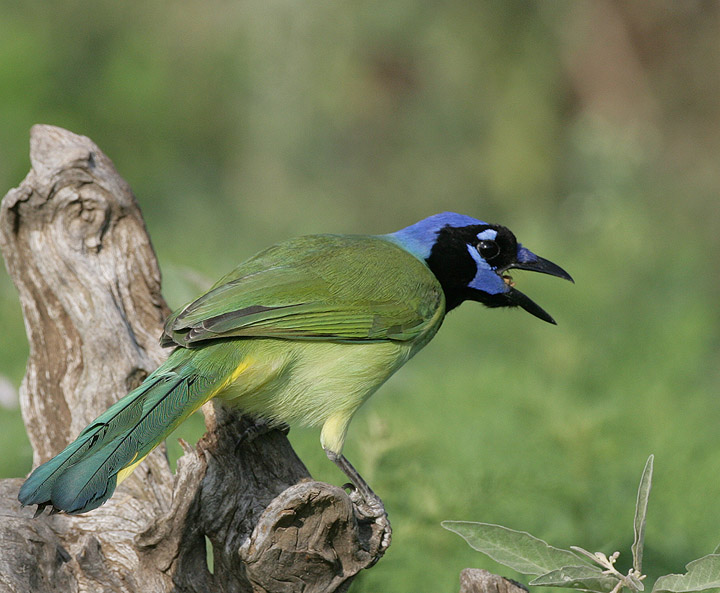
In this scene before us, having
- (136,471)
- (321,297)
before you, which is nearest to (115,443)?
(136,471)

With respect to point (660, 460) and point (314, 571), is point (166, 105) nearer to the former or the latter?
point (660, 460)

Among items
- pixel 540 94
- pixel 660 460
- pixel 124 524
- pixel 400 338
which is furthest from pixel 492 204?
pixel 124 524

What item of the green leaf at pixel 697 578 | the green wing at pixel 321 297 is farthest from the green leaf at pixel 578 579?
the green wing at pixel 321 297

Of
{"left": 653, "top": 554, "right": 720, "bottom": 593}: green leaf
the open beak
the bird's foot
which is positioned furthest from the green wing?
{"left": 653, "top": 554, "right": 720, "bottom": 593}: green leaf

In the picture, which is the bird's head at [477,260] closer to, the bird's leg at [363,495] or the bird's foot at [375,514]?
the bird's leg at [363,495]

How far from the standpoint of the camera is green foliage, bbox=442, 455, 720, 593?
7.59ft

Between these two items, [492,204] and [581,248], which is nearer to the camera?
[581,248]

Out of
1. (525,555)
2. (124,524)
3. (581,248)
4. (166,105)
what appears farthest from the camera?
(166,105)

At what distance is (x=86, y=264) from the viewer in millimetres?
3434

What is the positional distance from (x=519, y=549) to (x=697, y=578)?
416 millimetres

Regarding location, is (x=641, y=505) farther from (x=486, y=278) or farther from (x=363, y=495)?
(x=486, y=278)

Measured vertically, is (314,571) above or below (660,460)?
above

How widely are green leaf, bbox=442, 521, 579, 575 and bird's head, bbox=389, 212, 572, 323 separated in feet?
4.25

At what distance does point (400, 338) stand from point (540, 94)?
645 cm
